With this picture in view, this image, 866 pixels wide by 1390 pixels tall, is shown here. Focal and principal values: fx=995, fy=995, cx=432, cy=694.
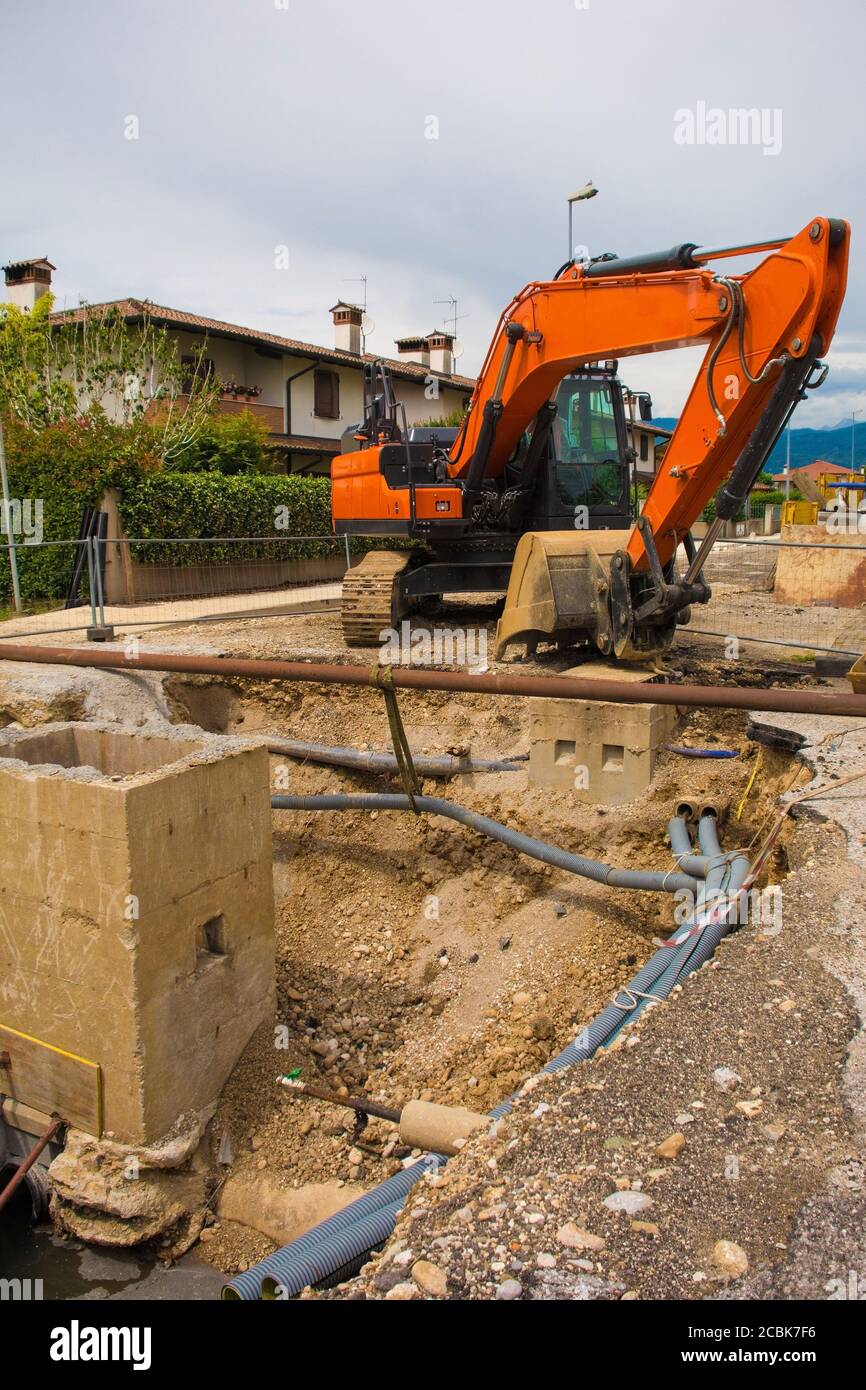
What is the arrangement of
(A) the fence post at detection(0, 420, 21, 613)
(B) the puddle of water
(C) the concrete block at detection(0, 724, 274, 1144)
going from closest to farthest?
(B) the puddle of water
(C) the concrete block at detection(0, 724, 274, 1144)
(A) the fence post at detection(0, 420, 21, 613)

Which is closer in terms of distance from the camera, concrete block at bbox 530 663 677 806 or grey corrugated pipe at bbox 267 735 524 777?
concrete block at bbox 530 663 677 806

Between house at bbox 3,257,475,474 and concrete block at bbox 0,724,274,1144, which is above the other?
house at bbox 3,257,475,474

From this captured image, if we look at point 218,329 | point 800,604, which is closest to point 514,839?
point 800,604

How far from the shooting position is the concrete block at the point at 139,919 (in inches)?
187

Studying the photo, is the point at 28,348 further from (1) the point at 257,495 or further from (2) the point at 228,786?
(2) the point at 228,786

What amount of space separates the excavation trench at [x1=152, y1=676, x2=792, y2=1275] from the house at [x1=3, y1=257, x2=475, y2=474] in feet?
52.1

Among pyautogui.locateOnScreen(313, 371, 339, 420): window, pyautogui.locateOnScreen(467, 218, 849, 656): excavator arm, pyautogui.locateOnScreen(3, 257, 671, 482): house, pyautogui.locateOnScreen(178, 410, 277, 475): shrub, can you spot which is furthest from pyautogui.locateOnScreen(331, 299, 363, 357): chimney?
pyautogui.locateOnScreen(467, 218, 849, 656): excavator arm

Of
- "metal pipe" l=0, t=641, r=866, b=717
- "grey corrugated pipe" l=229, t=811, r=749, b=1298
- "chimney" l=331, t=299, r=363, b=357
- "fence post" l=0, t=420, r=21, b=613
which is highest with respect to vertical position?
"chimney" l=331, t=299, r=363, b=357

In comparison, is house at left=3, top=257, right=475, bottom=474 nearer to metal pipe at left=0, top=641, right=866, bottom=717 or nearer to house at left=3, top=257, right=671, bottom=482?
house at left=3, top=257, right=671, bottom=482

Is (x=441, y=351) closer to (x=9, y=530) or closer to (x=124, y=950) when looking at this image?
(x=9, y=530)

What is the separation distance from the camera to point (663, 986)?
4215 mm

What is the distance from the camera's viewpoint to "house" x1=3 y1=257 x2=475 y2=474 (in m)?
23.1

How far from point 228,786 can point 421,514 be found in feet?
16.6

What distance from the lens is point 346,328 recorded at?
30297 millimetres
